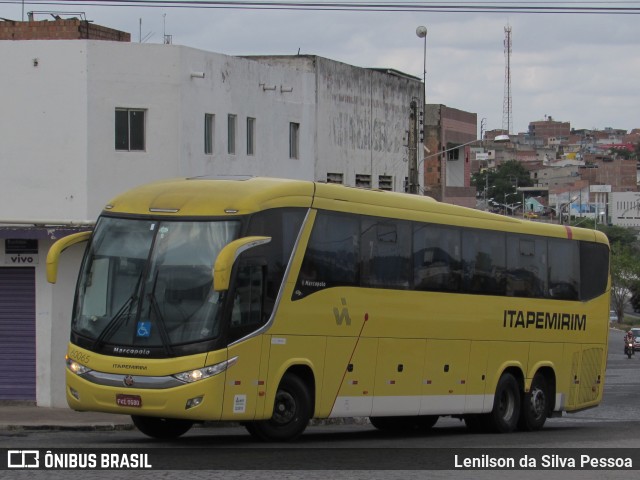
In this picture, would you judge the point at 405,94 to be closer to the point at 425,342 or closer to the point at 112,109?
the point at 112,109

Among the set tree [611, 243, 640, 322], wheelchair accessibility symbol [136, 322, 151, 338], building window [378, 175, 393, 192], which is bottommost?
tree [611, 243, 640, 322]

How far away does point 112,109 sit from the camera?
87.4ft

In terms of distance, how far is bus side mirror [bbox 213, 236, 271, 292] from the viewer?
48.8ft

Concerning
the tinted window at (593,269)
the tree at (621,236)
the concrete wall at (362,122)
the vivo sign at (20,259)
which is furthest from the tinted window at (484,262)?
the tree at (621,236)

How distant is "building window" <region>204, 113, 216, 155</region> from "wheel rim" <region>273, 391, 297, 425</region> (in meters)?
12.9

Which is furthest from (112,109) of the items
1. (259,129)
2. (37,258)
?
(259,129)

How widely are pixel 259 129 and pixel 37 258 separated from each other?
8086 millimetres

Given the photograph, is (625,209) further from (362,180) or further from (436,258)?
(436,258)

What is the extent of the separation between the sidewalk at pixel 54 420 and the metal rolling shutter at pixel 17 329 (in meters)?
0.71

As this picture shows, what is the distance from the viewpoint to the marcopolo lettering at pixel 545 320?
873 inches

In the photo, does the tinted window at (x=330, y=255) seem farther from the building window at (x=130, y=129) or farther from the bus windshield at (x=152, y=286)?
the building window at (x=130, y=129)

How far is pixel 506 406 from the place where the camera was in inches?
884

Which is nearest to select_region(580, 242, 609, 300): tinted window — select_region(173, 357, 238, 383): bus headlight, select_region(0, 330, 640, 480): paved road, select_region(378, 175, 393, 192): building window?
select_region(0, 330, 640, 480): paved road

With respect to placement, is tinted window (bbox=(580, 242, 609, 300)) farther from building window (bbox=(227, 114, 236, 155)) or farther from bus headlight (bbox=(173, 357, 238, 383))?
bus headlight (bbox=(173, 357, 238, 383))
